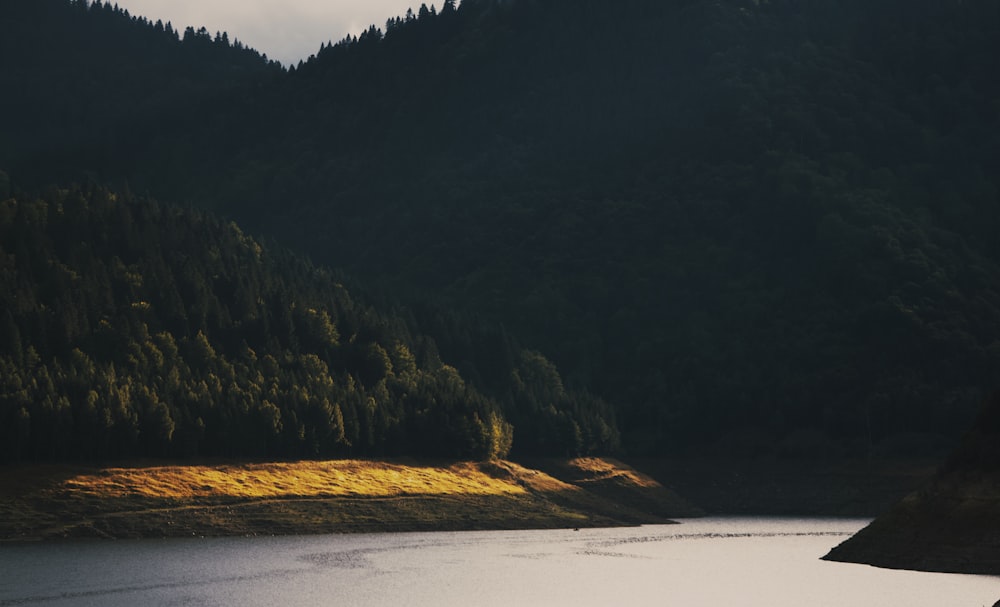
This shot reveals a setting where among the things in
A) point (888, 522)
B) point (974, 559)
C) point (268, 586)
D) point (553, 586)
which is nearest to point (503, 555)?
point (553, 586)

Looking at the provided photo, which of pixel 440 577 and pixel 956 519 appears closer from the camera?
pixel 956 519

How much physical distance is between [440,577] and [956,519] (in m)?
67.2

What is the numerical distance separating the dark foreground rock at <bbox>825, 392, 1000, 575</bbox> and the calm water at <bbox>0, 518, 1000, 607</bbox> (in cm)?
348

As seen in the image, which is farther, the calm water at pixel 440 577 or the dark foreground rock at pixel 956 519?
the calm water at pixel 440 577

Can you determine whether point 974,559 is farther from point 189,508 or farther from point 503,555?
point 189,508

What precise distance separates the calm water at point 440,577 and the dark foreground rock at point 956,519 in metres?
3.48

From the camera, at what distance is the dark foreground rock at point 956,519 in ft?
319

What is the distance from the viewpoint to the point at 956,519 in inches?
3974

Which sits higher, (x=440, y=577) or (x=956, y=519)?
(x=956, y=519)

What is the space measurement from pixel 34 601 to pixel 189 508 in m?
78.5

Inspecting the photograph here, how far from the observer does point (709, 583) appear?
149 meters

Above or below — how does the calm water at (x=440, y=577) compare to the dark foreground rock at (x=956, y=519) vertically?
below

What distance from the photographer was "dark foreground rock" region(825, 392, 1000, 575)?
97188 millimetres

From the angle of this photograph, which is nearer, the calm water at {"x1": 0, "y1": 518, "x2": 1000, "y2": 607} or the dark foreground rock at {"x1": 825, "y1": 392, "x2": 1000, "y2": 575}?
the dark foreground rock at {"x1": 825, "y1": 392, "x2": 1000, "y2": 575}
